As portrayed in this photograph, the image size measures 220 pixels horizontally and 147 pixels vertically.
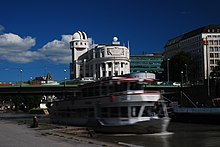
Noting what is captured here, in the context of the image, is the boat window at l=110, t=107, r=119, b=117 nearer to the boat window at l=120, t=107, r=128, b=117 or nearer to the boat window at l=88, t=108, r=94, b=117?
the boat window at l=120, t=107, r=128, b=117

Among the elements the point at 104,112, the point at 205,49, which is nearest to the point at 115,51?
the point at 205,49

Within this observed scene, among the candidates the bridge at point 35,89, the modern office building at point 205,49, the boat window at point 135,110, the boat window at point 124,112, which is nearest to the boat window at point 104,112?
the boat window at point 124,112

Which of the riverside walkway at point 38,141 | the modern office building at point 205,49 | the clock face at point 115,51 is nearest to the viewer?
the riverside walkway at point 38,141

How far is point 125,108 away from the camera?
1483 inches

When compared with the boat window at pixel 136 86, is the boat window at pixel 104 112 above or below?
below

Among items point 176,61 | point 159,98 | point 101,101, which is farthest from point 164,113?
point 176,61

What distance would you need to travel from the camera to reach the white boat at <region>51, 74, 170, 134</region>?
37125mm

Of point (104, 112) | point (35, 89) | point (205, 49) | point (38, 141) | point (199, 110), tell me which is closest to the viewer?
point (38, 141)

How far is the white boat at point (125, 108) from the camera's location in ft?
122

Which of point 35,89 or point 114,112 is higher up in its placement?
point 35,89

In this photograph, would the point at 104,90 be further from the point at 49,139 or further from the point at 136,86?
the point at 49,139

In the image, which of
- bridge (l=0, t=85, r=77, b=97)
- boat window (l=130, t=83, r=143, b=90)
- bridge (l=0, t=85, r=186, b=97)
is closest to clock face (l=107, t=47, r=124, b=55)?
bridge (l=0, t=85, r=186, b=97)

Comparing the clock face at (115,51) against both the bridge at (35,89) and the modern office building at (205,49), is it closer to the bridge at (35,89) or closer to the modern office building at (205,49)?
the modern office building at (205,49)

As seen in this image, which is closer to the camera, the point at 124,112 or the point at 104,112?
the point at 124,112
